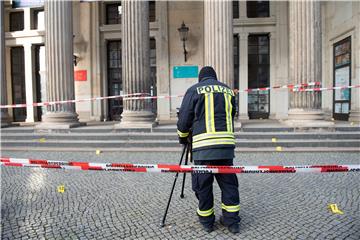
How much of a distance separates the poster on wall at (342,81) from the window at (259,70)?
2837 millimetres

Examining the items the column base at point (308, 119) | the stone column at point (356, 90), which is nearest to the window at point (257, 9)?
the stone column at point (356, 90)

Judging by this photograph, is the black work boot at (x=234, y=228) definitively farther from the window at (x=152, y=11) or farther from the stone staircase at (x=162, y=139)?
the window at (x=152, y=11)

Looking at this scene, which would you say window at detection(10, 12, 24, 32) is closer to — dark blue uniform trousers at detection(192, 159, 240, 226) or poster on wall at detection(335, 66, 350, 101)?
poster on wall at detection(335, 66, 350, 101)

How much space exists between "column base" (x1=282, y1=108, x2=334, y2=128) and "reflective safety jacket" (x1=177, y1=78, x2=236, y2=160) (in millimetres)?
6263

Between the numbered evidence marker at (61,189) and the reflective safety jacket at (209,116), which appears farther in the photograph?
the numbered evidence marker at (61,189)

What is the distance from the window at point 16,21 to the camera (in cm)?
1570

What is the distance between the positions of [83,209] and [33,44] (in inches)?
528

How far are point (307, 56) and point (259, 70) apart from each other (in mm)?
5033

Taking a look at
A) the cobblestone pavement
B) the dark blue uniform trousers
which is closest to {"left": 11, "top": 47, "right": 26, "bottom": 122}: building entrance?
the cobblestone pavement

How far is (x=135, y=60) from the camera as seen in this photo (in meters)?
9.80

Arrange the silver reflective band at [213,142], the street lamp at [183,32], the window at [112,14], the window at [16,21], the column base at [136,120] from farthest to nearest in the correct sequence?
the window at [16,21], the window at [112,14], the street lamp at [183,32], the column base at [136,120], the silver reflective band at [213,142]

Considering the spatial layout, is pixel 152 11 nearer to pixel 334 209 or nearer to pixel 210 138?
pixel 210 138

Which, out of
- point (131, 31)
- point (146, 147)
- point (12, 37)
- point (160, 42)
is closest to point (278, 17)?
point (160, 42)

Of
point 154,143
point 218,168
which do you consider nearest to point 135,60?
point 154,143
